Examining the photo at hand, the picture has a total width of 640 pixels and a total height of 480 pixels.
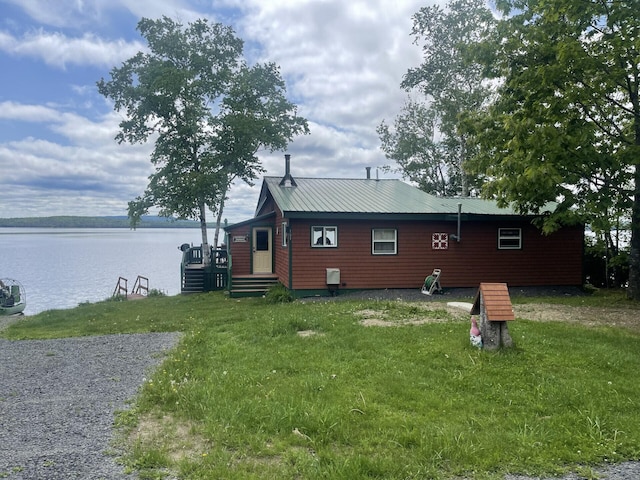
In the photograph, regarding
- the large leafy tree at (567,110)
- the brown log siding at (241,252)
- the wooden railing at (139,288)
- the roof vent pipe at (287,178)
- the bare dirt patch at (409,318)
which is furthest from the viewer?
the wooden railing at (139,288)

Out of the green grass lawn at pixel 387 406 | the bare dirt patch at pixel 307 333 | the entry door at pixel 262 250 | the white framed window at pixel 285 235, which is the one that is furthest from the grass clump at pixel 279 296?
the green grass lawn at pixel 387 406

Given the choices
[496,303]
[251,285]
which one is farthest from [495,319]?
[251,285]

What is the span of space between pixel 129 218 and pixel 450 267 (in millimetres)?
16453

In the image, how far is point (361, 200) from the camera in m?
16.0

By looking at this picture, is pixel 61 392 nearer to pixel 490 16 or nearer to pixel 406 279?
pixel 406 279

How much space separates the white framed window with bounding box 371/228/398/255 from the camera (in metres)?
15.1

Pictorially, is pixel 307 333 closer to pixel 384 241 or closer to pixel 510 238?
pixel 384 241

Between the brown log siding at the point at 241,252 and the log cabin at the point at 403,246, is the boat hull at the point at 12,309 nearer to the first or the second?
the brown log siding at the point at 241,252

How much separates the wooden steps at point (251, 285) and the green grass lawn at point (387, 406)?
8.17 meters

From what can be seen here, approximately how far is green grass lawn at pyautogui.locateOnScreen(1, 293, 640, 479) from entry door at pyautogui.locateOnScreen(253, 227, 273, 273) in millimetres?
10377

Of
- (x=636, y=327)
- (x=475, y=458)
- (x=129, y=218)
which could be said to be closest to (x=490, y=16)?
(x=636, y=327)

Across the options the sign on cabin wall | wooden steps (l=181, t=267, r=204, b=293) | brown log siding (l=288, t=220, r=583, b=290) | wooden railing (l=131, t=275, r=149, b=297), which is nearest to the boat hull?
wooden railing (l=131, t=275, r=149, b=297)

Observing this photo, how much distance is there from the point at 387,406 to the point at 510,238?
13.0 m

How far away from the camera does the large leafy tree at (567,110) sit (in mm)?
10742
